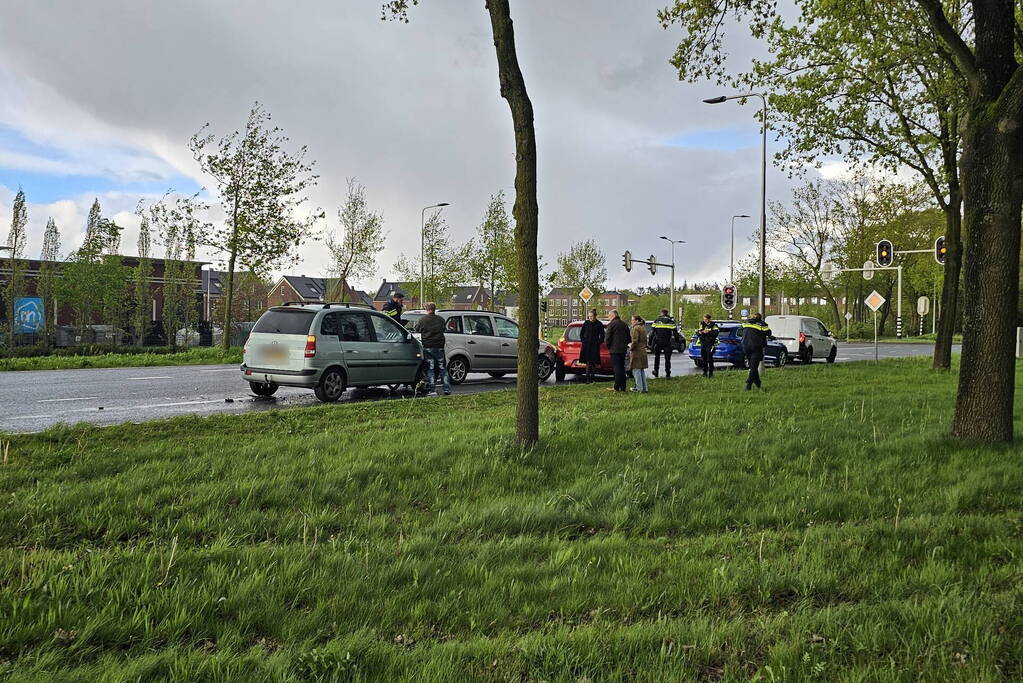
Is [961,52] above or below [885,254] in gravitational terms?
above

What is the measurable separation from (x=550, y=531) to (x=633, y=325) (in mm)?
10420

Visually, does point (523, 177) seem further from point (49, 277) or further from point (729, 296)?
point (49, 277)

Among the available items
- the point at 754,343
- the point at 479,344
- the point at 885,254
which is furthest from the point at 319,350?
the point at 885,254

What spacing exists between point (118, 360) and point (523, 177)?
18.4 m

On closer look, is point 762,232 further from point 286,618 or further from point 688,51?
point 286,618

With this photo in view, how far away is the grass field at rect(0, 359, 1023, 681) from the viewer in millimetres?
3207

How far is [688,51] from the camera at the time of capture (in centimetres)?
1366

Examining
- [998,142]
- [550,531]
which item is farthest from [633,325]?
[550,531]

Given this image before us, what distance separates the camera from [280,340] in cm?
1260

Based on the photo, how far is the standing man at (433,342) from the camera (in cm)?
1448

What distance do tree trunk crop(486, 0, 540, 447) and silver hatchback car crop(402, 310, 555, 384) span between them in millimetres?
9107

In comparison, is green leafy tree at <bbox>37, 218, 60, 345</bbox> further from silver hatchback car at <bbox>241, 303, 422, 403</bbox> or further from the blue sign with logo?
silver hatchback car at <bbox>241, 303, 422, 403</bbox>

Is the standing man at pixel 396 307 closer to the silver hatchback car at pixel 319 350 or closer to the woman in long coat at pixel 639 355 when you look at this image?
the silver hatchback car at pixel 319 350

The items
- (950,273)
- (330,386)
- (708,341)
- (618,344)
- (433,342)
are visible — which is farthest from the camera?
(950,273)
